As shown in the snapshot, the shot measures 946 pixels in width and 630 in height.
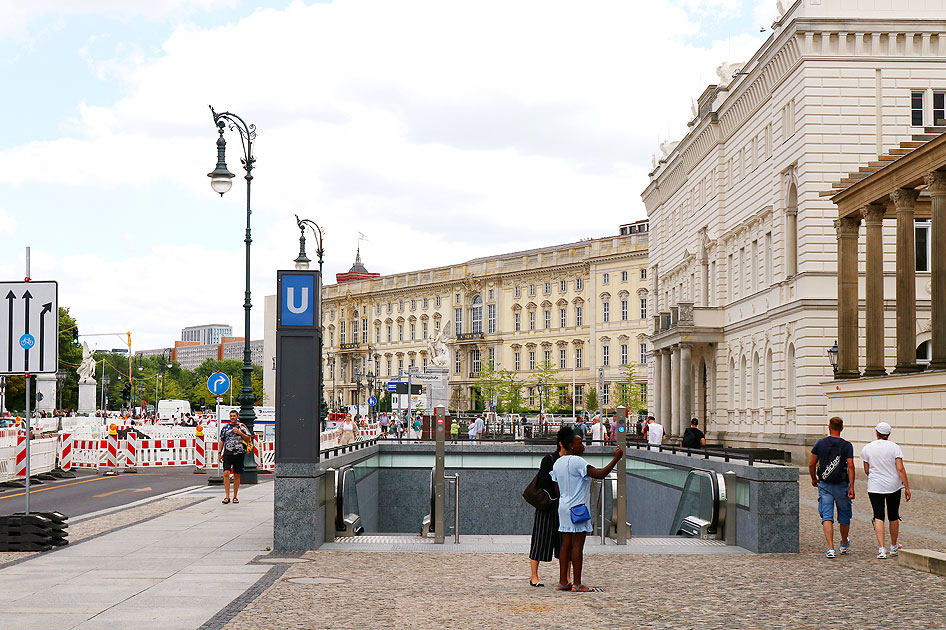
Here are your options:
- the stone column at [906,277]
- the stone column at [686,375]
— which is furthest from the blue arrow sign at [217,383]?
the stone column at [686,375]

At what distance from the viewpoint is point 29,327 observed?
1580cm

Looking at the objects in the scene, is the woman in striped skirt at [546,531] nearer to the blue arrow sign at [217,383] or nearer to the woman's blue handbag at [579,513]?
the woman's blue handbag at [579,513]

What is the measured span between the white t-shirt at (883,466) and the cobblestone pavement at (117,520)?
10.2 m

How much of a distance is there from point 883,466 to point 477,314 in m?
122

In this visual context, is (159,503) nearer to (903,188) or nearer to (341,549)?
(341,549)

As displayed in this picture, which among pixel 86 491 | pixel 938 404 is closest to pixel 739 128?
pixel 938 404

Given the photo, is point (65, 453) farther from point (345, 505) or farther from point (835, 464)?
point (835, 464)

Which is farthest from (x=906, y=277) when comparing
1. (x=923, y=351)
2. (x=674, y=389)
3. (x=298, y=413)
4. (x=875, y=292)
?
(x=674, y=389)

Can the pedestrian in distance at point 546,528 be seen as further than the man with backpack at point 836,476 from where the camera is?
No

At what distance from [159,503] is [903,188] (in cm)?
2076

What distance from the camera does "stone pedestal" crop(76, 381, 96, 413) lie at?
96.6 meters

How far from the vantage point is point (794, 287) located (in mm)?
46312

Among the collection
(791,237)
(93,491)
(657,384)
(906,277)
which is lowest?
(93,491)

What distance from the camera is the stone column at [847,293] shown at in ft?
123
